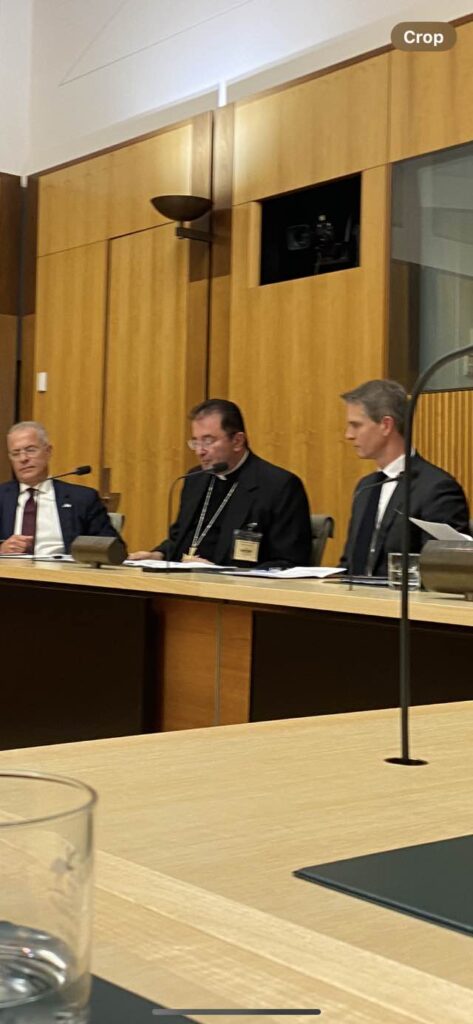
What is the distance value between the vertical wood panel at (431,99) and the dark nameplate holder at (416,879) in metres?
5.42

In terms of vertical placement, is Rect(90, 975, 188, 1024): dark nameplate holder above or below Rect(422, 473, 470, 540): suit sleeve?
below

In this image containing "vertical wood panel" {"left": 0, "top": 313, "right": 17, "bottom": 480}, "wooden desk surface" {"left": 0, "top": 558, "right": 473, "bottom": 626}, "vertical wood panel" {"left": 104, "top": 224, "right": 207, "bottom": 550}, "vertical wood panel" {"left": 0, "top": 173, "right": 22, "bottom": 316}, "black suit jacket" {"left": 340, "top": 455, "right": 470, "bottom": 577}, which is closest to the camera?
"wooden desk surface" {"left": 0, "top": 558, "right": 473, "bottom": 626}

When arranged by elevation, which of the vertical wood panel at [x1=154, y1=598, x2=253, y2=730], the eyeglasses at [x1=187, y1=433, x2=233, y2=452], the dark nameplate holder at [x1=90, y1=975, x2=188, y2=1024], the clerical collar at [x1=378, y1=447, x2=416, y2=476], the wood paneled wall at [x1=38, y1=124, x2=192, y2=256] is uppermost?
the wood paneled wall at [x1=38, y1=124, x2=192, y2=256]

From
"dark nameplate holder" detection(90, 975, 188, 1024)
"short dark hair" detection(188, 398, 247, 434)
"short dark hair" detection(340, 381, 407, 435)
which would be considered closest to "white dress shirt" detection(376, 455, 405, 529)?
"short dark hair" detection(340, 381, 407, 435)

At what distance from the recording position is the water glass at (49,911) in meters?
0.50

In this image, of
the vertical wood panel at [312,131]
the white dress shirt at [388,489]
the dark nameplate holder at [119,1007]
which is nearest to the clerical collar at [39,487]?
the white dress shirt at [388,489]

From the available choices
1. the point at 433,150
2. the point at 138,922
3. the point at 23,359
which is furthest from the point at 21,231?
the point at 138,922

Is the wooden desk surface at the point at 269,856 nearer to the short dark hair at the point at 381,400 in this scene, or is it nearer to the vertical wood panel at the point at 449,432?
the short dark hair at the point at 381,400

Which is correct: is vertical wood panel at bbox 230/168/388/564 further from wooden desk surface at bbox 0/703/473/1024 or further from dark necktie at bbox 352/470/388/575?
wooden desk surface at bbox 0/703/473/1024

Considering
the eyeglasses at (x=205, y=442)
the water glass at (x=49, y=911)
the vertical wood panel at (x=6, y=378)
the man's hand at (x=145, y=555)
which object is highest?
the vertical wood panel at (x=6, y=378)

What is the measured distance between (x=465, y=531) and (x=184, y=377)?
3237mm

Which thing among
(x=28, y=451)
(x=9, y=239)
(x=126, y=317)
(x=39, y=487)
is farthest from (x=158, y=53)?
(x=39, y=487)

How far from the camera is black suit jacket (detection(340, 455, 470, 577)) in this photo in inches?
183

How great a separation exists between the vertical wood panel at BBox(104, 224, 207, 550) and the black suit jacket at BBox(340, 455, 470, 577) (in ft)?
9.29
